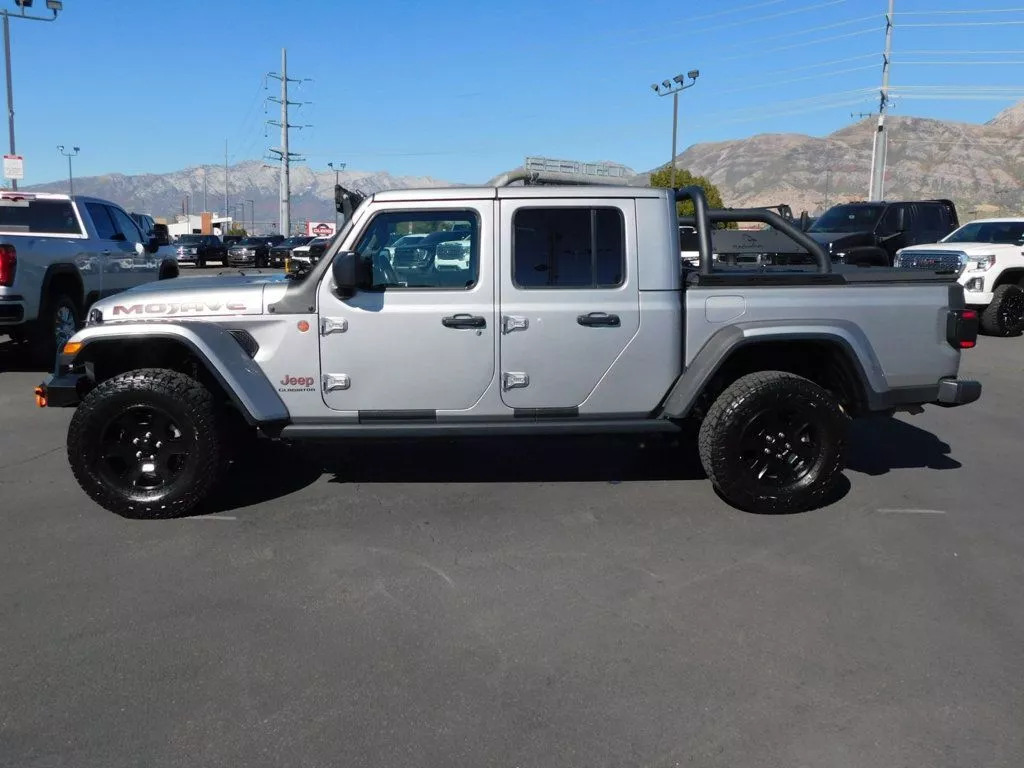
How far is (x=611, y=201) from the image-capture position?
505 centimetres

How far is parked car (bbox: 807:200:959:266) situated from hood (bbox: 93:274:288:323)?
1330cm

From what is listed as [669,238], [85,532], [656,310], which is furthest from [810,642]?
[85,532]

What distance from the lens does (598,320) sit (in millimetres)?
4984

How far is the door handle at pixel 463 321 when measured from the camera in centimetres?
493

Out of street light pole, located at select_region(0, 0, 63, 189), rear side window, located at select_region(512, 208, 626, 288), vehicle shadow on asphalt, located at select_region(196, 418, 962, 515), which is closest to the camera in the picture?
rear side window, located at select_region(512, 208, 626, 288)

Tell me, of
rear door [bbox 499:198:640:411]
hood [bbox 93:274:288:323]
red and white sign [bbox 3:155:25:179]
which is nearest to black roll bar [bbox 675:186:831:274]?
rear door [bbox 499:198:640:411]

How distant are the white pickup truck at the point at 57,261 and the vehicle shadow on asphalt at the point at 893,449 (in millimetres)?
8297

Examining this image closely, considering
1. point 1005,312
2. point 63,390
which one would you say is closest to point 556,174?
point 63,390

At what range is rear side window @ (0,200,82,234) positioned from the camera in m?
10.4

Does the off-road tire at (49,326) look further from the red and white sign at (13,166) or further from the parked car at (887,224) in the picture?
the red and white sign at (13,166)

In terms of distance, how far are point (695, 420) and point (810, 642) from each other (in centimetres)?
221

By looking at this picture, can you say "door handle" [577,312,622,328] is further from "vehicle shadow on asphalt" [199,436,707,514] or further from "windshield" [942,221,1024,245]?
"windshield" [942,221,1024,245]

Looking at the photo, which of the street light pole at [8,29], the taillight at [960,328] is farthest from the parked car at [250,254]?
the taillight at [960,328]

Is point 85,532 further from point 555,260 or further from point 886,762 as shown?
point 886,762
